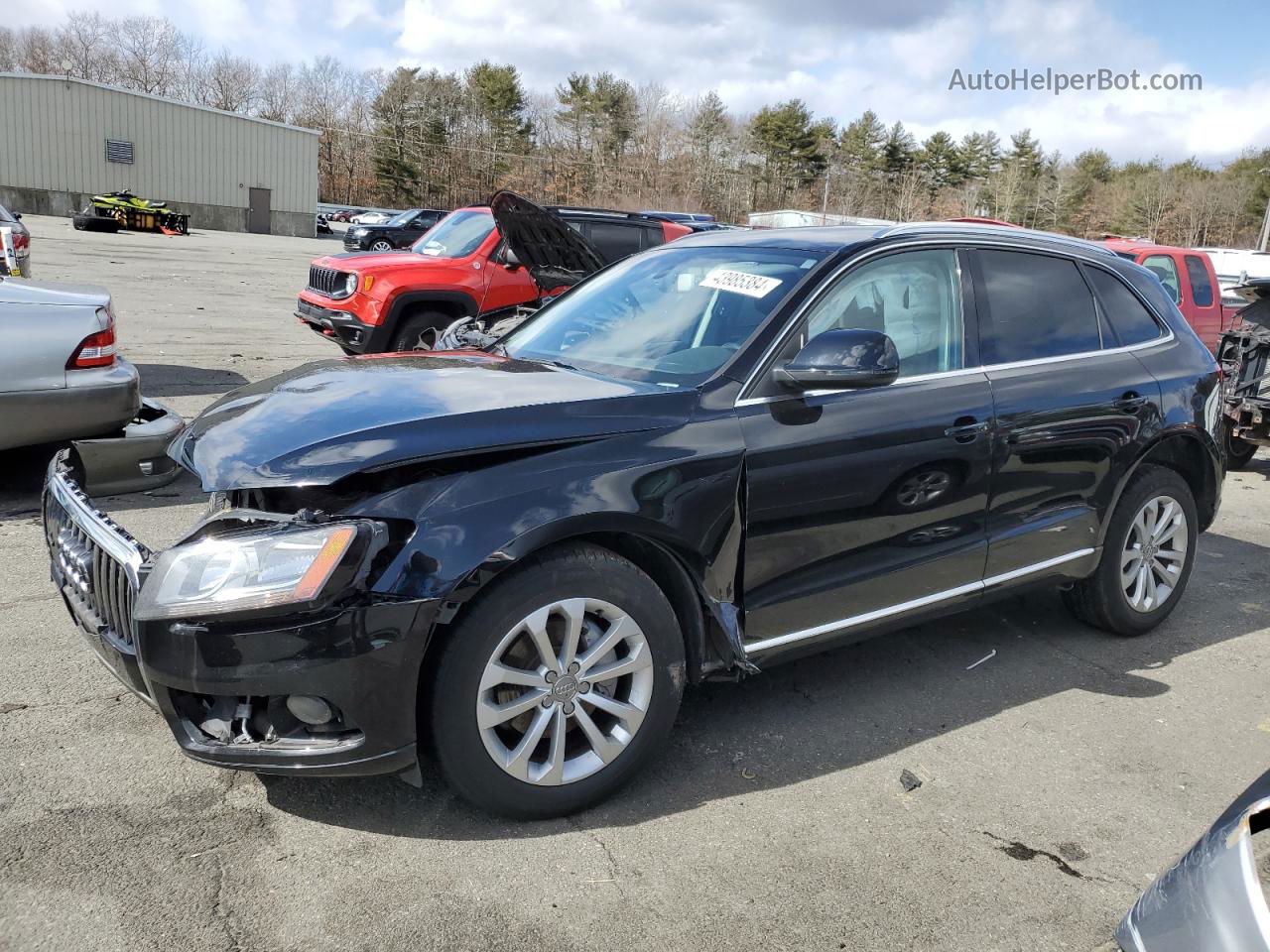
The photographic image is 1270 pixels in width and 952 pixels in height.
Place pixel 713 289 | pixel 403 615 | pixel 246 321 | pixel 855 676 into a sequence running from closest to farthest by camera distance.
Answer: pixel 403 615 → pixel 713 289 → pixel 855 676 → pixel 246 321

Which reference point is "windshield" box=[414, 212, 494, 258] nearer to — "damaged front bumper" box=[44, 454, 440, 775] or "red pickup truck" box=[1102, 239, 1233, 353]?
"red pickup truck" box=[1102, 239, 1233, 353]

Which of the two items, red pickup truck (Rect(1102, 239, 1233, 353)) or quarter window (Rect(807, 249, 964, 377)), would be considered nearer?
quarter window (Rect(807, 249, 964, 377))

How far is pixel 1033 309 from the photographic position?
406 centimetres

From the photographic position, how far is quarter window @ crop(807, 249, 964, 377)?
11.6 feet

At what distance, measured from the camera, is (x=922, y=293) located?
377 cm

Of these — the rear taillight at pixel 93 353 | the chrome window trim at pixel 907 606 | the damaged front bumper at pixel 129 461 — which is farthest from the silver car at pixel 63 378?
the chrome window trim at pixel 907 606

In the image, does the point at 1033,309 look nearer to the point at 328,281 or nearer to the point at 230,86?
the point at 328,281

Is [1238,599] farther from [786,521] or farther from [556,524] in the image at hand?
[556,524]

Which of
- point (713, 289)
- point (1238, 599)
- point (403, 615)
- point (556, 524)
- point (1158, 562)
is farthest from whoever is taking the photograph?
point (1238, 599)

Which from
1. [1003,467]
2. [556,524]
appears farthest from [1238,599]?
[556,524]

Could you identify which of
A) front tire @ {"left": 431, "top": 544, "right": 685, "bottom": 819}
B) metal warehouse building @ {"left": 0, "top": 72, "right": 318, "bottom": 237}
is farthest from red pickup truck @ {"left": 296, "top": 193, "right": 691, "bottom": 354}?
metal warehouse building @ {"left": 0, "top": 72, "right": 318, "bottom": 237}

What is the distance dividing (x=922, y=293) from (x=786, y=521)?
46.4 inches

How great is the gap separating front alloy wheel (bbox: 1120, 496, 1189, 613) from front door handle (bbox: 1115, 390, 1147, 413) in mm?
456

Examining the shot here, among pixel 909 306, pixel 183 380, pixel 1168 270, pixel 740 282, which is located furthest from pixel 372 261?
pixel 1168 270
